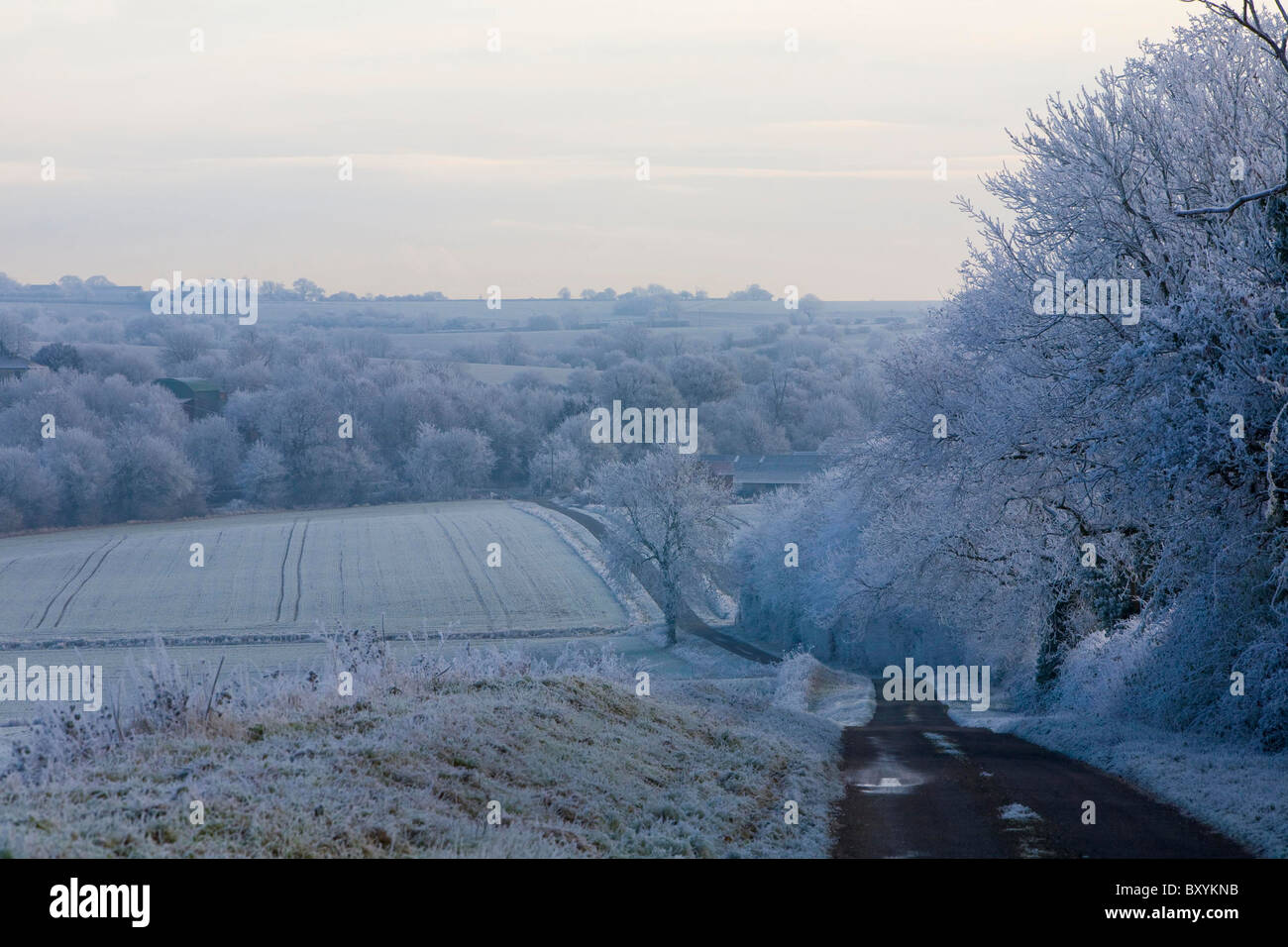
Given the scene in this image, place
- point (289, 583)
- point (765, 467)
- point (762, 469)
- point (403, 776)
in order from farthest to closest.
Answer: point (765, 467) < point (762, 469) < point (289, 583) < point (403, 776)

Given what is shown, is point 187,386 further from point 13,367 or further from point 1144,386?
point 1144,386

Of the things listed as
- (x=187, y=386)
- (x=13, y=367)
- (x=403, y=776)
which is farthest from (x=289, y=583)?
(x=13, y=367)

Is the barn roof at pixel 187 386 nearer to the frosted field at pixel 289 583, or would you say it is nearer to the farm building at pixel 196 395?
the farm building at pixel 196 395

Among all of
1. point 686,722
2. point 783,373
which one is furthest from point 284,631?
point 783,373

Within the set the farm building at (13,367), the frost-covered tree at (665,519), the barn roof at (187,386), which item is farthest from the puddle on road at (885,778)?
the farm building at (13,367)

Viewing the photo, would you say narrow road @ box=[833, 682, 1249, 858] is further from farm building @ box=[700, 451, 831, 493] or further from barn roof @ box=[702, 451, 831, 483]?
barn roof @ box=[702, 451, 831, 483]

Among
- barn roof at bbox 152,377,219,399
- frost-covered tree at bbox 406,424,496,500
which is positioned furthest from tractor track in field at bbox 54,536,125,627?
barn roof at bbox 152,377,219,399

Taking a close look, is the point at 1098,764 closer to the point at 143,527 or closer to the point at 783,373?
the point at 143,527
